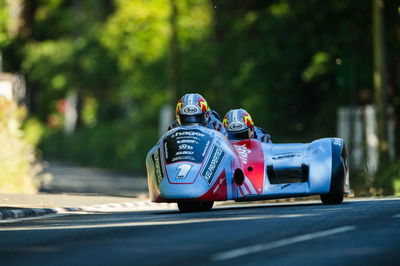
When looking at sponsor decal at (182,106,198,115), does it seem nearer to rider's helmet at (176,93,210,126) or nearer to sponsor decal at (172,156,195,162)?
rider's helmet at (176,93,210,126)

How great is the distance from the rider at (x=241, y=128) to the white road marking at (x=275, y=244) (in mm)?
6155

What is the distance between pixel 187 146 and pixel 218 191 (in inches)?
33.3

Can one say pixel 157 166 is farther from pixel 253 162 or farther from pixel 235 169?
pixel 253 162

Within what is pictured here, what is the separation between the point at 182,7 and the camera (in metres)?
57.2

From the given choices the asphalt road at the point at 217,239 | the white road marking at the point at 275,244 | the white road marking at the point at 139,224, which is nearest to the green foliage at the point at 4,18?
the white road marking at the point at 139,224

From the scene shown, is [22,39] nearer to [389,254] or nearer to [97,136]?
→ [97,136]

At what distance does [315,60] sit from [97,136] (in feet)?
78.0

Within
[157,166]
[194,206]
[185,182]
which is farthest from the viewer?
[194,206]

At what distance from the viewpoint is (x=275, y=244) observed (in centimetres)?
1309

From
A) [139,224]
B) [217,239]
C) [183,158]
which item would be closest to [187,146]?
[183,158]

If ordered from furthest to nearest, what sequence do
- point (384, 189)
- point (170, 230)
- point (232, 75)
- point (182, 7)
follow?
point (182, 7) < point (232, 75) < point (384, 189) < point (170, 230)

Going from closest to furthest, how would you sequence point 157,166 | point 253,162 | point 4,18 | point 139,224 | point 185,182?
point 139,224 < point 185,182 < point 157,166 < point 253,162 < point 4,18

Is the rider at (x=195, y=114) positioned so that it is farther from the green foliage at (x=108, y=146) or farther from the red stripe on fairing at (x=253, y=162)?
the green foliage at (x=108, y=146)

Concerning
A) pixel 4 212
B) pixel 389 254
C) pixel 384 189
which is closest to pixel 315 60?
pixel 384 189
